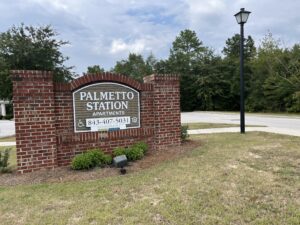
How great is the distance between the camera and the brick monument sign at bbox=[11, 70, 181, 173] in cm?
553

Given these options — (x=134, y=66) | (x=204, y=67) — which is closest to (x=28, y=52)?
(x=204, y=67)

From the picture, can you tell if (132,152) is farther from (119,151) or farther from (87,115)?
(87,115)

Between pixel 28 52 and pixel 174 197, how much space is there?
16.5 metres

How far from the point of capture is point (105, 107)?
645 centimetres

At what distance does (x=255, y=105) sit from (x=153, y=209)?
34750mm

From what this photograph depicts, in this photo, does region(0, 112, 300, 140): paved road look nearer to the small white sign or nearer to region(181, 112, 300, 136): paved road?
region(181, 112, 300, 136): paved road

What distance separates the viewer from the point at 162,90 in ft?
24.0

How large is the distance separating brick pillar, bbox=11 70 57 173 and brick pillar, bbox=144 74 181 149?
8.42ft

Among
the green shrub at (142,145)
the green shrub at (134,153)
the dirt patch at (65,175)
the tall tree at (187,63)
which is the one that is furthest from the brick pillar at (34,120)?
the tall tree at (187,63)

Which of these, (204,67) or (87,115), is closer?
(87,115)

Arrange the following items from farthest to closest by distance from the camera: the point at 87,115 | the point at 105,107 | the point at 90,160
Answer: the point at 105,107, the point at 87,115, the point at 90,160

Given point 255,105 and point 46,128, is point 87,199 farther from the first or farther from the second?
point 255,105

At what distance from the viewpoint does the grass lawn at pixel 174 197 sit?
11.1 feet

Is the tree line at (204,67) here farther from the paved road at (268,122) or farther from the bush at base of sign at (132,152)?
the bush at base of sign at (132,152)
